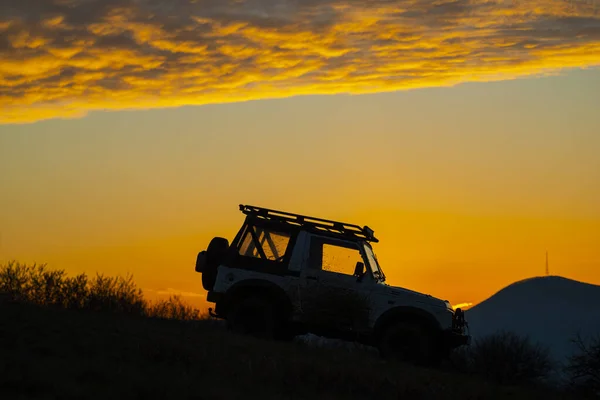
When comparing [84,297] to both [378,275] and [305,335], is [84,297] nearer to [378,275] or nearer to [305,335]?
[305,335]

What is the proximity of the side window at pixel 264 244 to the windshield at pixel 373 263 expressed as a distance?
1.56 meters

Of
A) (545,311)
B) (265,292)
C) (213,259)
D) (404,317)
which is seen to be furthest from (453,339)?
(545,311)

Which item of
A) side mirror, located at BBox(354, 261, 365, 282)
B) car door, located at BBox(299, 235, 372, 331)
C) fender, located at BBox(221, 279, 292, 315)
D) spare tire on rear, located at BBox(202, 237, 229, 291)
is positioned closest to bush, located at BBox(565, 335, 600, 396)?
car door, located at BBox(299, 235, 372, 331)

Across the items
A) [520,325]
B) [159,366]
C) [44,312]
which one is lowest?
[159,366]

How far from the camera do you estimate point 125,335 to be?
15250 mm

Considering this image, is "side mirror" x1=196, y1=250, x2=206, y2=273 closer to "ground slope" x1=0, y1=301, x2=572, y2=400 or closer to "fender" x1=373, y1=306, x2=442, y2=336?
"ground slope" x1=0, y1=301, x2=572, y2=400

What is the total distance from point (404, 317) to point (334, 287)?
1.41 metres

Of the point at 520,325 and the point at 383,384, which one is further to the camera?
the point at 520,325

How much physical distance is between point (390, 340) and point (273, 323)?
2210mm

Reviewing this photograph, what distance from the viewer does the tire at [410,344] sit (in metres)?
17.8

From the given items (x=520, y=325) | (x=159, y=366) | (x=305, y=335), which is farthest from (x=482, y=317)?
(x=159, y=366)

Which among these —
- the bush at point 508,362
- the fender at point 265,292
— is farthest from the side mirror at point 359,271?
the bush at point 508,362

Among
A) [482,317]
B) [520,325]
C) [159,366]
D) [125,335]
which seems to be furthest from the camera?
[482,317]

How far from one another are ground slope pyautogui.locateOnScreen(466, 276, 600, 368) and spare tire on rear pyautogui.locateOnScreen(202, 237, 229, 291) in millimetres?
77298
